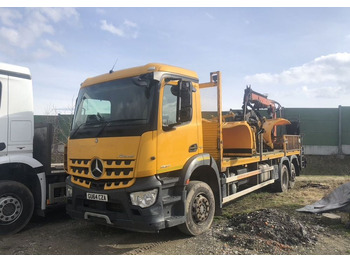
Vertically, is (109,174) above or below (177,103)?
below

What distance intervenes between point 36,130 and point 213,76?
352cm

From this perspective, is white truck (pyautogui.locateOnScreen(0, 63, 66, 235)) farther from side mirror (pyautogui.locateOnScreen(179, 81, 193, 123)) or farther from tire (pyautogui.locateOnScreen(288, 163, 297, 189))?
tire (pyautogui.locateOnScreen(288, 163, 297, 189))

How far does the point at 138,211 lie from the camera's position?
12.5 feet

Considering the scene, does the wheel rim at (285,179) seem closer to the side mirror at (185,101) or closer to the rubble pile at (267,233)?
the rubble pile at (267,233)

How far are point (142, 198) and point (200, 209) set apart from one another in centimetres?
123

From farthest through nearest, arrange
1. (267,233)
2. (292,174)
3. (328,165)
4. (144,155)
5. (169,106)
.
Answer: (328,165) < (292,174) < (267,233) < (169,106) < (144,155)

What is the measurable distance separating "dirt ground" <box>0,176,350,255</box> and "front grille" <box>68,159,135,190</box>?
1.00m

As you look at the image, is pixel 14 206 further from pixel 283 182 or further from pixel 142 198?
pixel 283 182

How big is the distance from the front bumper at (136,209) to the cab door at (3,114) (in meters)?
1.55

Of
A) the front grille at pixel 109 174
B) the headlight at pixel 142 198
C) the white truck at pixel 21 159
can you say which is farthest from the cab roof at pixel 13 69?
the headlight at pixel 142 198

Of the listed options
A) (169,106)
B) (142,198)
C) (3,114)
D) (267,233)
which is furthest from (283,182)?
(3,114)

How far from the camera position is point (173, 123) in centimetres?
418

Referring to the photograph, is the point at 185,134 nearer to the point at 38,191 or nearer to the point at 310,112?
the point at 38,191

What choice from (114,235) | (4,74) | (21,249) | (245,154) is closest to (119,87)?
(4,74)
